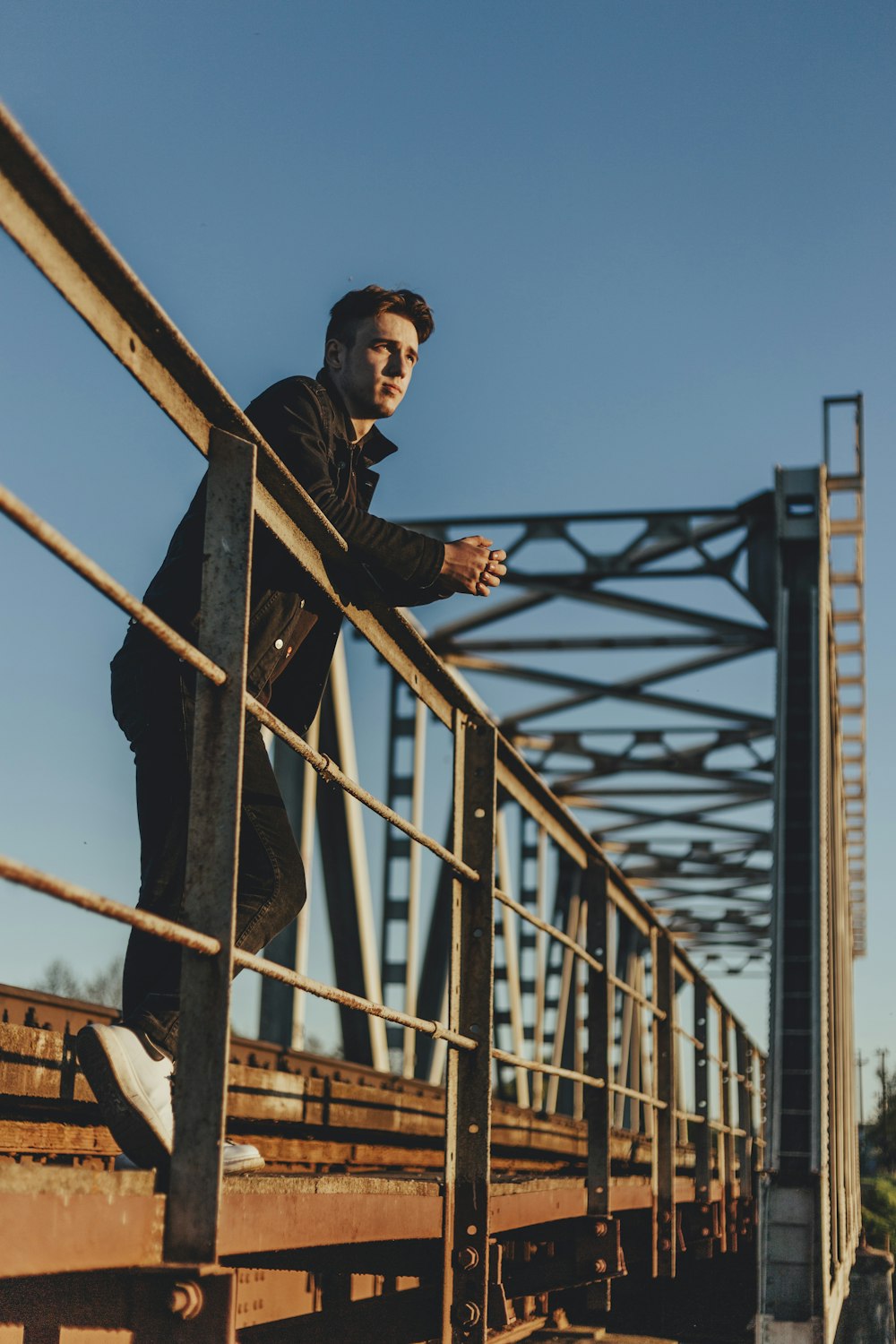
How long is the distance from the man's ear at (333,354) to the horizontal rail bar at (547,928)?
1198 millimetres

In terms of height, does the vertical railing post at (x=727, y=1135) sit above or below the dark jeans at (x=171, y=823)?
below

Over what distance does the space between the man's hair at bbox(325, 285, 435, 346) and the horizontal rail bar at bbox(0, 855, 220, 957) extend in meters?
1.66

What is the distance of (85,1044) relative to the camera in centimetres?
241

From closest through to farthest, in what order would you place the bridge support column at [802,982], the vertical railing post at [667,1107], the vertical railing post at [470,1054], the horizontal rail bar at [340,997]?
1. the horizontal rail bar at [340,997]
2. the vertical railing post at [470,1054]
3. the vertical railing post at [667,1107]
4. the bridge support column at [802,982]

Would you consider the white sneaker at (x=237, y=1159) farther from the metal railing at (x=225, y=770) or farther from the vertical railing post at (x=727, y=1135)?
the vertical railing post at (x=727, y=1135)

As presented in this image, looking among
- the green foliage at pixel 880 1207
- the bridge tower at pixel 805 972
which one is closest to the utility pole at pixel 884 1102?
the green foliage at pixel 880 1207

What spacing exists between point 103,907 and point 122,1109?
58cm

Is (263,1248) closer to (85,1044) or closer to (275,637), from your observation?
(85,1044)

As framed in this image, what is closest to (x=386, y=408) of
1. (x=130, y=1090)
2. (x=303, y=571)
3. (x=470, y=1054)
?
(x=303, y=571)

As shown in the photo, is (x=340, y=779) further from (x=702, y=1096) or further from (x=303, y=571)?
(x=702, y=1096)

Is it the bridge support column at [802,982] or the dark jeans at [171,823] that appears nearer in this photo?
the dark jeans at [171,823]

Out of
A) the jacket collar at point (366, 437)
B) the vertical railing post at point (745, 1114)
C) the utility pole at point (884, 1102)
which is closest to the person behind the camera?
the jacket collar at point (366, 437)

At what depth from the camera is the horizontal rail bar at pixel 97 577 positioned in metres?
1.67

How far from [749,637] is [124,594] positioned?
15.1m
